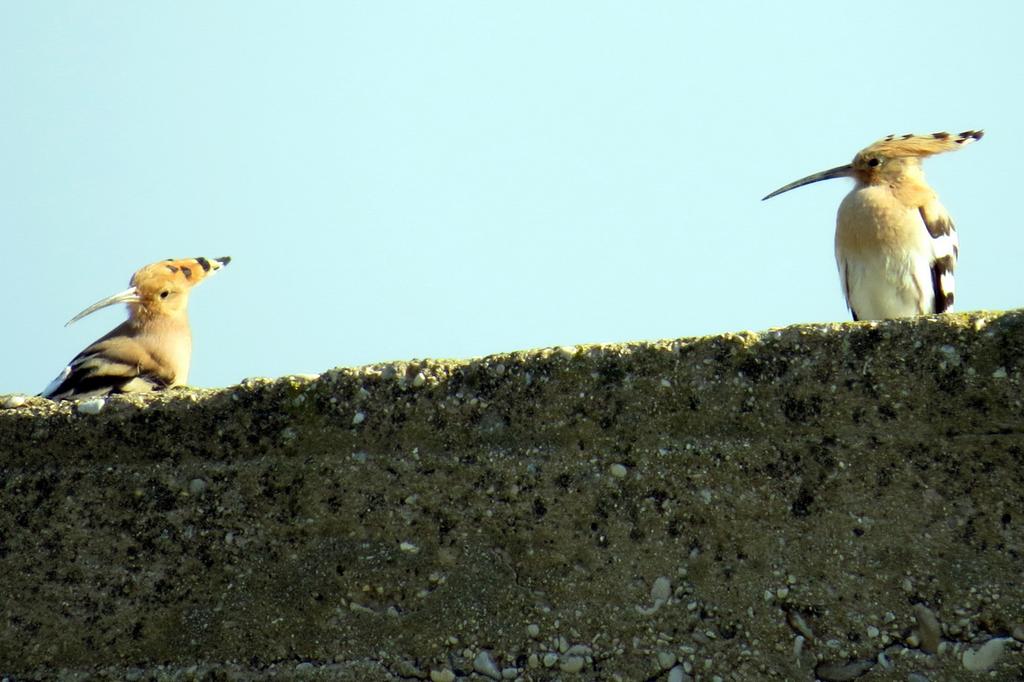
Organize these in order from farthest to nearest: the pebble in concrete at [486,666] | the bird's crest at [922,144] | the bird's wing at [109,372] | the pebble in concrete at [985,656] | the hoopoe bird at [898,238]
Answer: the bird's crest at [922,144]
the hoopoe bird at [898,238]
the bird's wing at [109,372]
the pebble in concrete at [486,666]
the pebble in concrete at [985,656]

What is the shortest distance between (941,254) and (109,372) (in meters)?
3.37

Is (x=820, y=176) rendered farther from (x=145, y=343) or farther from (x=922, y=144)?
(x=145, y=343)

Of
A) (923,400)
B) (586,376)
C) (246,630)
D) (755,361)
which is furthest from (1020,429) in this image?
(246,630)

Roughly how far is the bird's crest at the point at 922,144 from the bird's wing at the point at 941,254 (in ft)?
0.94

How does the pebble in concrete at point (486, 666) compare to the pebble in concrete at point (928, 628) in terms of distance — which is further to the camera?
the pebble in concrete at point (486, 666)

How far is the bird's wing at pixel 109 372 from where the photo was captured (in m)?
5.34

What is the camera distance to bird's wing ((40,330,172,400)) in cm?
534

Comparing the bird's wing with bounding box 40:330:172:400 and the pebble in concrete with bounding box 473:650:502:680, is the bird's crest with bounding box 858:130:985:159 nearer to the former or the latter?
the bird's wing with bounding box 40:330:172:400

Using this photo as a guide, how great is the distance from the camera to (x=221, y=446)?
119 inches

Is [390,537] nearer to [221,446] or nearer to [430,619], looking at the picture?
[430,619]

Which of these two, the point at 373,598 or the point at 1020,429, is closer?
the point at 1020,429

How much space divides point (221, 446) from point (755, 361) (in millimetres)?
1148

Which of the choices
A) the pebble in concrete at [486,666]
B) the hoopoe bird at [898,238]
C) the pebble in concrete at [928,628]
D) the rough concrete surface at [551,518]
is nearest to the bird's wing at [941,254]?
the hoopoe bird at [898,238]

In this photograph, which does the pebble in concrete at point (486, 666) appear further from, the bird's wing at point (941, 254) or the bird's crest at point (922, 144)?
the bird's crest at point (922, 144)
